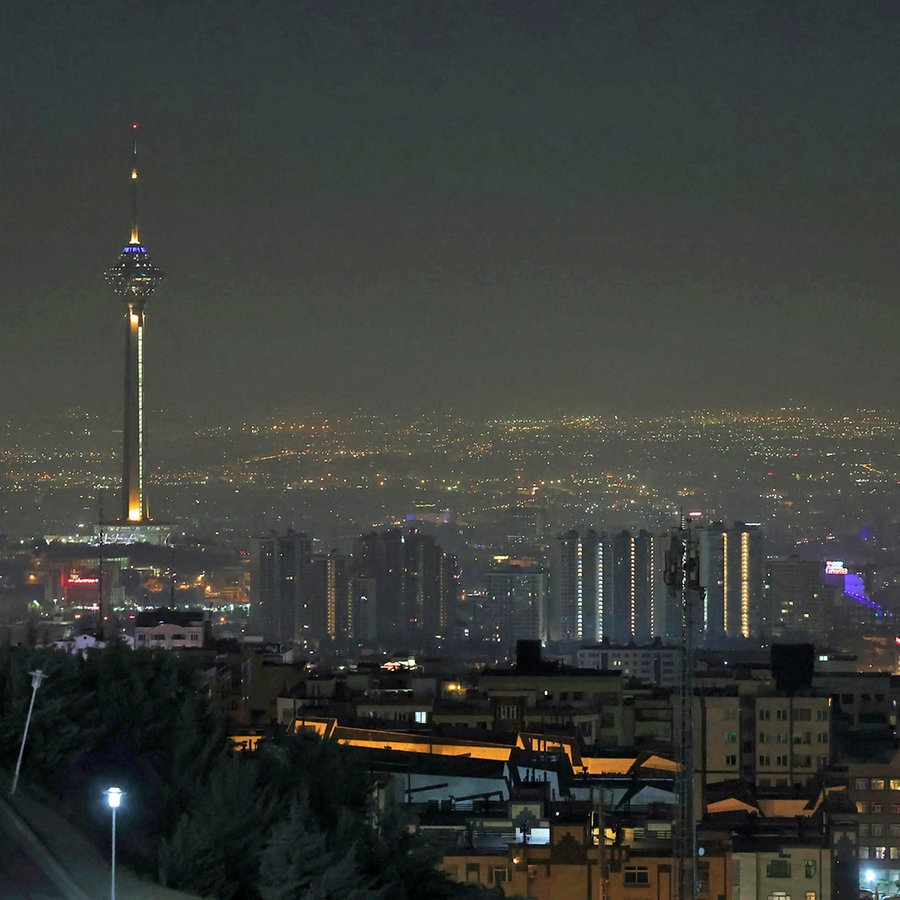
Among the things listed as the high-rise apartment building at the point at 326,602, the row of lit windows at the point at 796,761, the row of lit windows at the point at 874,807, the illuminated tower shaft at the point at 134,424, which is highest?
the illuminated tower shaft at the point at 134,424

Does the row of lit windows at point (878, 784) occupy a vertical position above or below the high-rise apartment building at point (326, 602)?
below

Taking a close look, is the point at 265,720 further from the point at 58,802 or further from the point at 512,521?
the point at 512,521

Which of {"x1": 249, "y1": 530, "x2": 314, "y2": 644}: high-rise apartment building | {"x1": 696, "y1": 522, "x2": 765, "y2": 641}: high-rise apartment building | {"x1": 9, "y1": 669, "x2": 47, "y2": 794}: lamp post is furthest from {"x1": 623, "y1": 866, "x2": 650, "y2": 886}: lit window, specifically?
{"x1": 249, "y1": 530, "x2": 314, "y2": 644}: high-rise apartment building

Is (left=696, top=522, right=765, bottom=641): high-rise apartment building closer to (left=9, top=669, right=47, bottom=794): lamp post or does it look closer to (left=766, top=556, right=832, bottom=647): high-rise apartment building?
(left=766, top=556, right=832, bottom=647): high-rise apartment building

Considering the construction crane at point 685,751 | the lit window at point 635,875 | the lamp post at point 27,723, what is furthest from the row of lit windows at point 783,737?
the lamp post at point 27,723

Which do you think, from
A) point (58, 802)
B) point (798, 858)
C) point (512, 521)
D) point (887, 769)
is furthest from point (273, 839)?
point (512, 521)

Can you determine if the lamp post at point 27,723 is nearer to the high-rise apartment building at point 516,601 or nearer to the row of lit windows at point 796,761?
the row of lit windows at point 796,761

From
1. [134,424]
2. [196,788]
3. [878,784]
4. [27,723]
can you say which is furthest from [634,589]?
[27,723]
